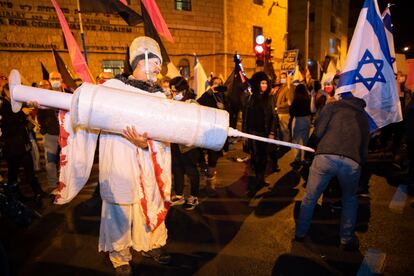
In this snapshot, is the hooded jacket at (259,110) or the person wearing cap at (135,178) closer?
the person wearing cap at (135,178)

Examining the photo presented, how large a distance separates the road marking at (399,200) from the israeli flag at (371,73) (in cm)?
185

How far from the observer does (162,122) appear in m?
2.21

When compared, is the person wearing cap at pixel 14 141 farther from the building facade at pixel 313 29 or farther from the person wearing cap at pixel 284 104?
the building facade at pixel 313 29

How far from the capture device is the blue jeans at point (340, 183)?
10.8 ft

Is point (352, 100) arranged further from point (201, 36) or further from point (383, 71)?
point (201, 36)

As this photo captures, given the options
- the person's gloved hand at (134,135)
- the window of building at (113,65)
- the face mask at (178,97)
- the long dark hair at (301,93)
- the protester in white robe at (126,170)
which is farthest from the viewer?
the window of building at (113,65)

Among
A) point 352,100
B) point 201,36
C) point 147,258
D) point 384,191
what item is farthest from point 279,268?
point 201,36

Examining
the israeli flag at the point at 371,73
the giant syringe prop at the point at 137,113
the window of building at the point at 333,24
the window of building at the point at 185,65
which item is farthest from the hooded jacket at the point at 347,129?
the window of building at the point at 333,24

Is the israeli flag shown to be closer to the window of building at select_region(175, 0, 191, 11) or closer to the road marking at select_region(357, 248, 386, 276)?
the road marking at select_region(357, 248, 386, 276)

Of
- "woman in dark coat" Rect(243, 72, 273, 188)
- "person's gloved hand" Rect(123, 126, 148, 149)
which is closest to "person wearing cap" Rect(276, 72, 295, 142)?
"woman in dark coat" Rect(243, 72, 273, 188)

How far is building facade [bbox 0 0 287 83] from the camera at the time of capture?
549 inches

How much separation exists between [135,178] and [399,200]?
4.43 metres

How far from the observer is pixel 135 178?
2.80 m

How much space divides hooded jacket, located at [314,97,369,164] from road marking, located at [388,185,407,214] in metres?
1.90
